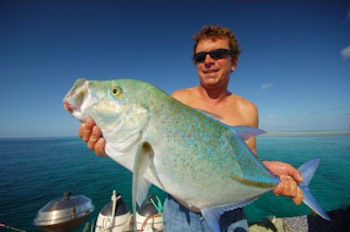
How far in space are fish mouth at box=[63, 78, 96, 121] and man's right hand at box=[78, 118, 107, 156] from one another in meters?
0.11

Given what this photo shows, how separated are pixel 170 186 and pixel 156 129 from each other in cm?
49

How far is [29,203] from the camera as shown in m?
9.70

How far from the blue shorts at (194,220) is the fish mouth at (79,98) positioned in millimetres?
1518

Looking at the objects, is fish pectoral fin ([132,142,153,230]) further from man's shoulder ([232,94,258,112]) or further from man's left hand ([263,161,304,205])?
man's shoulder ([232,94,258,112])

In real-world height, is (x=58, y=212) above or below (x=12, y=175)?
above

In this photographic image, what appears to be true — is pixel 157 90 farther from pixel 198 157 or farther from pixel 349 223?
pixel 349 223

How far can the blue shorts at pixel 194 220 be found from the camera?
1.96 meters

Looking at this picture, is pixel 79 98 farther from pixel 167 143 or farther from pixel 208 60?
pixel 208 60

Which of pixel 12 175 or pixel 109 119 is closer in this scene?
pixel 109 119

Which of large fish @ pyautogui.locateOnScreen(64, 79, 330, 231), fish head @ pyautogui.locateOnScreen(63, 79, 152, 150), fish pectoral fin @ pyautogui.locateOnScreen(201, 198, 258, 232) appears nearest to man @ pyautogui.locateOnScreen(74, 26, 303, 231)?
fish pectoral fin @ pyautogui.locateOnScreen(201, 198, 258, 232)

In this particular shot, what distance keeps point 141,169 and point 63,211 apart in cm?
216

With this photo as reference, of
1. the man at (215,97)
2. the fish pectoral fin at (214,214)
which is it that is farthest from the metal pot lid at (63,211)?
the fish pectoral fin at (214,214)

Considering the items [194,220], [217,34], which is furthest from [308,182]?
[217,34]

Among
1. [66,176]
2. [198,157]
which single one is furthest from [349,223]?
[66,176]
